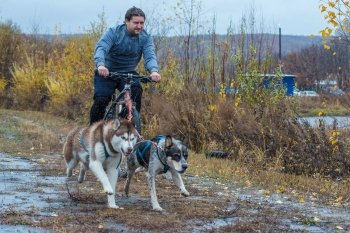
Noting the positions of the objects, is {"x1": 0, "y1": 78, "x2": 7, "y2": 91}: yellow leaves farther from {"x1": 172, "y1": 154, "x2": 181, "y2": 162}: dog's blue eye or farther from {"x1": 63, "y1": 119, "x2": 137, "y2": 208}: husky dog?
{"x1": 172, "y1": 154, "x2": 181, "y2": 162}: dog's blue eye

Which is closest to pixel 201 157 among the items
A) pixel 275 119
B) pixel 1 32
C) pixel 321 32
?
pixel 275 119

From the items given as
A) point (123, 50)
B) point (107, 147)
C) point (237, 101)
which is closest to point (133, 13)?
point (123, 50)

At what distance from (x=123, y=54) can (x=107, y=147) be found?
6.37ft

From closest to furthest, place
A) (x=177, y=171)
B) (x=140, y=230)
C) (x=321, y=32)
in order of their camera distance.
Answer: (x=140, y=230), (x=177, y=171), (x=321, y=32)

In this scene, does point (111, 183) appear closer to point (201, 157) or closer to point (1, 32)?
point (201, 157)

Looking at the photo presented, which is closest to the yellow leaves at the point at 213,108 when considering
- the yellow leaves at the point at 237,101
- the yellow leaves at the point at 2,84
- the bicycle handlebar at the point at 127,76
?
the yellow leaves at the point at 237,101

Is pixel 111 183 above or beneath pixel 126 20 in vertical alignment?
beneath

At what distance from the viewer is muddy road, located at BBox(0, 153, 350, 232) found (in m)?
6.12

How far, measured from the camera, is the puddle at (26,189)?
691 centimetres

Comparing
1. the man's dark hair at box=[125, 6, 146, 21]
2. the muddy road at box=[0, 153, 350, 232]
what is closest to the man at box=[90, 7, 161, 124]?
the man's dark hair at box=[125, 6, 146, 21]

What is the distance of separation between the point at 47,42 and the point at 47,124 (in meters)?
17.1

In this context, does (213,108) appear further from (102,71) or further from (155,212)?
(155,212)

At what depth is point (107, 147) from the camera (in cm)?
686

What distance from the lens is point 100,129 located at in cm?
704
